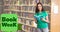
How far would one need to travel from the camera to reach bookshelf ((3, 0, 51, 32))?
140cm

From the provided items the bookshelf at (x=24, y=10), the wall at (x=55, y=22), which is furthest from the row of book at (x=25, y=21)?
the wall at (x=55, y=22)

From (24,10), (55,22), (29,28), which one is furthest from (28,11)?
(55,22)

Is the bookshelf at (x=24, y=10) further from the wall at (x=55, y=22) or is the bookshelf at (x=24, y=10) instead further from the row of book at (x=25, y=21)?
the wall at (x=55, y=22)

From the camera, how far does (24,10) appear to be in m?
1.41

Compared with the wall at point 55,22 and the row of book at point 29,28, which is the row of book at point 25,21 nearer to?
the row of book at point 29,28

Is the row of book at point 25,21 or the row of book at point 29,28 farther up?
the row of book at point 25,21

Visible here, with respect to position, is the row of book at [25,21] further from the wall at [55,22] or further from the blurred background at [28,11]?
the wall at [55,22]

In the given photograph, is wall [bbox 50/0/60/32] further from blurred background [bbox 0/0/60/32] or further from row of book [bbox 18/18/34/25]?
row of book [bbox 18/18/34/25]

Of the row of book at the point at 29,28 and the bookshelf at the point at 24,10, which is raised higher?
the bookshelf at the point at 24,10

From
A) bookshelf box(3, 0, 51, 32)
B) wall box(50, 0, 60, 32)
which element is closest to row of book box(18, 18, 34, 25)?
bookshelf box(3, 0, 51, 32)

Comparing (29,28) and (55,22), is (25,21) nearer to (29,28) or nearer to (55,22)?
(29,28)

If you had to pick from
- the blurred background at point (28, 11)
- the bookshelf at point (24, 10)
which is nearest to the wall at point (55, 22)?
the blurred background at point (28, 11)

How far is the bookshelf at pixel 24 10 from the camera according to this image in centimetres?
140

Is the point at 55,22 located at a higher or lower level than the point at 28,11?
lower
